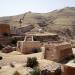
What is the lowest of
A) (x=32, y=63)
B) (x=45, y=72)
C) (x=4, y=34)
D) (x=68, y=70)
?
(x=45, y=72)

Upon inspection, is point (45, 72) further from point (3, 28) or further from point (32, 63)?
point (3, 28)

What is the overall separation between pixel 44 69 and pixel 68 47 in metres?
3.99

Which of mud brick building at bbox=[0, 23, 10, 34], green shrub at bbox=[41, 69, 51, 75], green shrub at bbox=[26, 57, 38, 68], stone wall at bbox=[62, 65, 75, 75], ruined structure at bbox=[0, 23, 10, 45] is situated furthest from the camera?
mud brick building at bbox=[0, 23, 10, 34]

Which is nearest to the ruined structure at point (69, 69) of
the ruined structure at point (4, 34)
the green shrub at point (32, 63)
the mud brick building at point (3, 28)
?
the green shrub at point (32, 63)

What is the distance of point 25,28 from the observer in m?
54.4

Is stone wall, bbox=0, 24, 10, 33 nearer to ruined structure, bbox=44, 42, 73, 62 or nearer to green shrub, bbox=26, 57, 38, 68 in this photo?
ruined structure, bbox=44, 42, 73, 62

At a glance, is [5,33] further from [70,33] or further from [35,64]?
[70,33]

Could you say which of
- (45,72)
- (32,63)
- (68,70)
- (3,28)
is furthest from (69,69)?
(3,28)

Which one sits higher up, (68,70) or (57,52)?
(57,52)

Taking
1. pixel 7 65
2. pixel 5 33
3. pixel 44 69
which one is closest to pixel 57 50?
pixel 44 69

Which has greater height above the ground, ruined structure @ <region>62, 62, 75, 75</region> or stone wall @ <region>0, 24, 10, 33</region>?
stone wall @ <region>0, 24, 10, 33</region>

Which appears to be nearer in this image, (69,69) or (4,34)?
(69,69)

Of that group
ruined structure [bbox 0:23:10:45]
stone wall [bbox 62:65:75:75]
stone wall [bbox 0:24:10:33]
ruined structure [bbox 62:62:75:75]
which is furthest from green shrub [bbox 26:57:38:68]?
stone wall [bbox 0:24:10:33]

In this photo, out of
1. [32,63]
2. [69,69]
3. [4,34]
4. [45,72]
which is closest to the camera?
[69,69]
